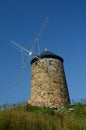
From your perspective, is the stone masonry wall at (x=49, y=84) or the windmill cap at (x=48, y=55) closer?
the stone masonry wall at (x=49, y=84)

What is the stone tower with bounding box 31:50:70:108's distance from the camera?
27.3 metres

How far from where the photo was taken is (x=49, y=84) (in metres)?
27.8

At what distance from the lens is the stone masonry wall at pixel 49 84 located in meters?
27.3

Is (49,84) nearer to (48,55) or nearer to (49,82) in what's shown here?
(49,82)

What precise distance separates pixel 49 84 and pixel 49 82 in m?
0.20

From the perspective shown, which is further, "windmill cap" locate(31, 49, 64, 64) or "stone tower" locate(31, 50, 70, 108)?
"windmill cap" locate(31, 49, 64, 64)

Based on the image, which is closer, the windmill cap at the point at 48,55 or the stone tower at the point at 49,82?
the stone tower at the point at 49,82

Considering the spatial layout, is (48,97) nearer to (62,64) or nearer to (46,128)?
(62,64)

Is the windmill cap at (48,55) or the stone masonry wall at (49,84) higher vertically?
the windmill cap at (48,55)

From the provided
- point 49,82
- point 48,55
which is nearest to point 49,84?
point 49,82

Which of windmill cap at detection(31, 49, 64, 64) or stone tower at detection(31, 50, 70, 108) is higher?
windmill cap at detection(31, 49, 64, 64)

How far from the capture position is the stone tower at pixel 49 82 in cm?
2733

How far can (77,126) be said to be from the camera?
9.86m

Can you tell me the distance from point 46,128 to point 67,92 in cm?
1917
